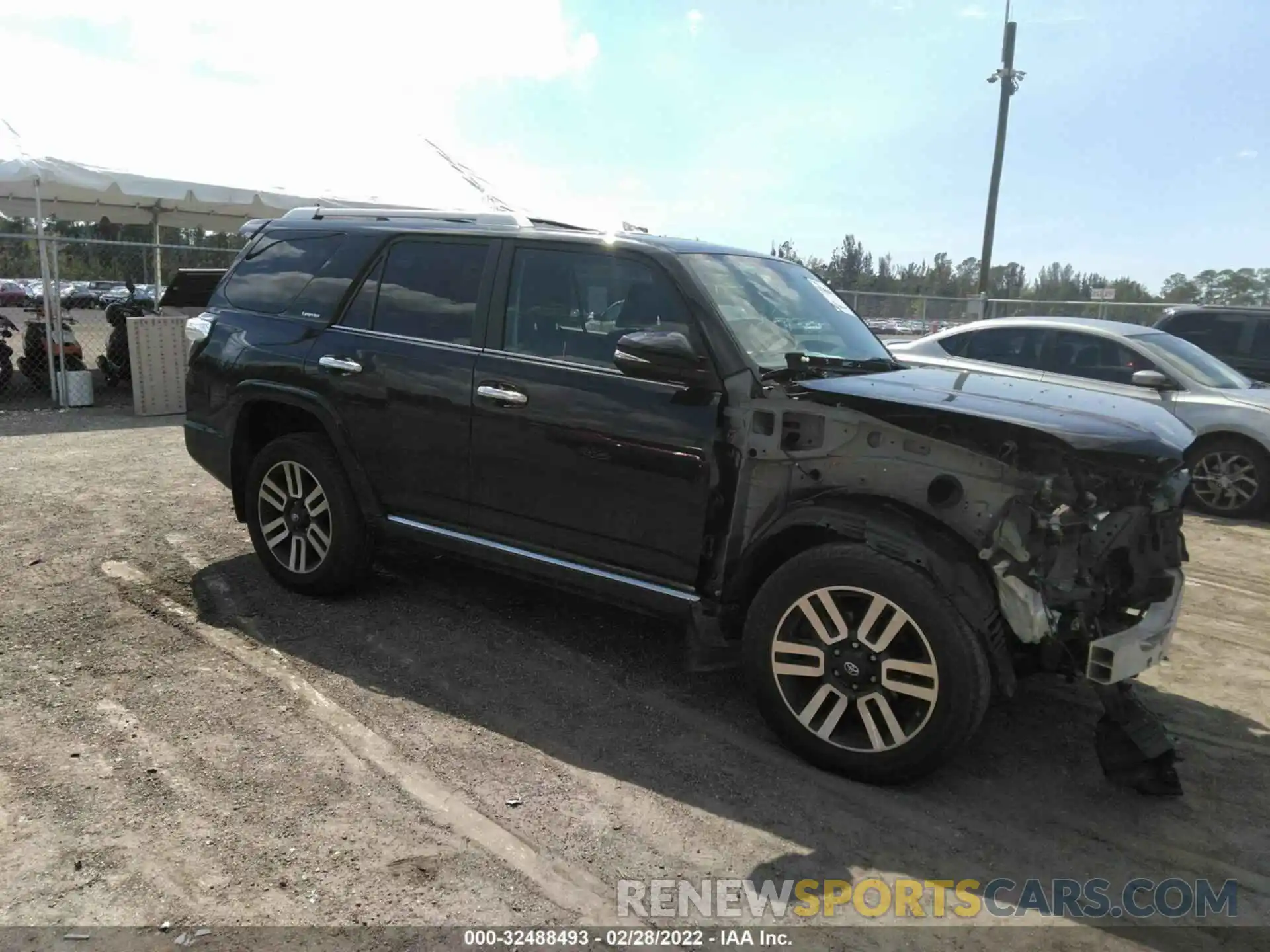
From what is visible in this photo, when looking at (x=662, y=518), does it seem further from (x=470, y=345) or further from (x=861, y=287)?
(x=861, y=287)

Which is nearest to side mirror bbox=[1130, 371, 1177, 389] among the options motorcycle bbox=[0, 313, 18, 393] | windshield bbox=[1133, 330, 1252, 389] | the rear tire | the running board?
windshield bbox=[1133, 330, 1252, 389]

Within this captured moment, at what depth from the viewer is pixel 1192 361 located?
26.9ft

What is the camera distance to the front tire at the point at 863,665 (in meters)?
3.02

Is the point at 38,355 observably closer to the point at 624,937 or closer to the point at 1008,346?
the point at 1008,346

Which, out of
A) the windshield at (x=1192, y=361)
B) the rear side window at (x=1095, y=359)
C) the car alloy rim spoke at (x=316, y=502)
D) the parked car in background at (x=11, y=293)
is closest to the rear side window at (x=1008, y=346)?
the rear side window at (x=1095, y=359)

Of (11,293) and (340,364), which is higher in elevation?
(11,293)

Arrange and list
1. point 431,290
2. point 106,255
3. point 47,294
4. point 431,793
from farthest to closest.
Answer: point 106,255, point 47,294, point 431,290, point 431,793

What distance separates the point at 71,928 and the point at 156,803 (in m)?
0.59

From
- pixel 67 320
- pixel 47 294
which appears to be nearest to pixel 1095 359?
pixel 47 294

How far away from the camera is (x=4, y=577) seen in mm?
4945

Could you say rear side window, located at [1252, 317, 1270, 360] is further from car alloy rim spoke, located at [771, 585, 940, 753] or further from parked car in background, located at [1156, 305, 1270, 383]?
car alloy rim spoke, located at [771, 585, 940, 753]

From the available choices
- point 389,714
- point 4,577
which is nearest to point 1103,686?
point 389,714

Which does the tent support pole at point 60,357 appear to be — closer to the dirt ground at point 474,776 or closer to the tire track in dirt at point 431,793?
the dirt ground at point 474,776
